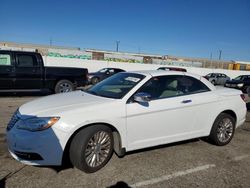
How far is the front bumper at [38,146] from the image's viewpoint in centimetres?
331

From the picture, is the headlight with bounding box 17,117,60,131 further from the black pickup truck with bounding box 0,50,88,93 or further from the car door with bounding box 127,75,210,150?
the black pickup truck with bounding box 0,50,88,93

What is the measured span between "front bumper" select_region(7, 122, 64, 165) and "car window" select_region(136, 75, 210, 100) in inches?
63.3

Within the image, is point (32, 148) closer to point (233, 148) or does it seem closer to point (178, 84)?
point (178, 84)

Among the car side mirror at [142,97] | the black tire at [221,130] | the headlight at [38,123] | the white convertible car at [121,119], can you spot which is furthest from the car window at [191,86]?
the headlight at [38,123]

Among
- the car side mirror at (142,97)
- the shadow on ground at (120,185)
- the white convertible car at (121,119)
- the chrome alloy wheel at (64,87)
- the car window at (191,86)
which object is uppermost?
the car window at (191,86)

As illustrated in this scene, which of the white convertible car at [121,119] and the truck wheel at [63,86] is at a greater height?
the white convertible car at [121,119]

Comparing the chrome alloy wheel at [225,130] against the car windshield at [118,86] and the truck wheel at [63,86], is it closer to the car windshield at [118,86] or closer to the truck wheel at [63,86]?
the car windshield at [118,86]

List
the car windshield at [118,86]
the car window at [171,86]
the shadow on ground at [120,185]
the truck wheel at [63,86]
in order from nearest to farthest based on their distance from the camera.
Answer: the shadow on ground at [120,185], the car windshield at [118,86], the car window at [171,86], the truck wheel at [63,86]

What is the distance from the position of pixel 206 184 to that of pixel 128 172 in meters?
1.13

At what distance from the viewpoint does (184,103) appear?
14.7 feet

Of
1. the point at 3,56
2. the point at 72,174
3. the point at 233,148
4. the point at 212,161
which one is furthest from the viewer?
the point at 3,56

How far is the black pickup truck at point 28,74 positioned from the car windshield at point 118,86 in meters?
6.13

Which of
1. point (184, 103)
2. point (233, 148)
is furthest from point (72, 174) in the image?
point (233, 148)

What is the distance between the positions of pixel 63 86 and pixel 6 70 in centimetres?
245
